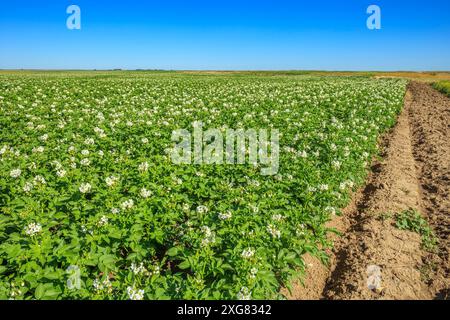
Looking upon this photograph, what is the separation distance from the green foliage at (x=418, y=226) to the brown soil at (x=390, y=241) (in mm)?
114

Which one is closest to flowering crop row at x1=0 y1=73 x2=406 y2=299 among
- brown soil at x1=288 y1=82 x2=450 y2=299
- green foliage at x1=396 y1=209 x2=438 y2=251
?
brown soil at x1=288 y1=82 x2=450 y2=299

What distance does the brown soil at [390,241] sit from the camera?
4.60 m

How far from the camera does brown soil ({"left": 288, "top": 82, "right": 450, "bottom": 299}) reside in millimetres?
4598

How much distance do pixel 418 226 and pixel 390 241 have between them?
101cm

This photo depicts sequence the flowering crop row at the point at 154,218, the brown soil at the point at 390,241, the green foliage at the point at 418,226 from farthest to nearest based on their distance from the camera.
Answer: the green foliage at the point at 418,226, the brown soil at the point at 390,241, the flowering crop row at the point at 154,218

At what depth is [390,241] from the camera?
566 centimetres

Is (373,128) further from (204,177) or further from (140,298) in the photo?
(140,298)

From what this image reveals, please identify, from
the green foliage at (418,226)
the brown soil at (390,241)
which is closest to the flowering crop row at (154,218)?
the brown soil at (390,241)

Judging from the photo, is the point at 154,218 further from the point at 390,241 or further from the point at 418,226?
the point at 418,226

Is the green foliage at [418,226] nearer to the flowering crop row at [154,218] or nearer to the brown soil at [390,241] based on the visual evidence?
the brown soil at [390,241]

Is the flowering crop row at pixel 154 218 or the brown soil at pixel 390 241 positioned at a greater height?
the flowering crop row at pixel 154 218

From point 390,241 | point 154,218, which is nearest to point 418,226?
point 390,241
